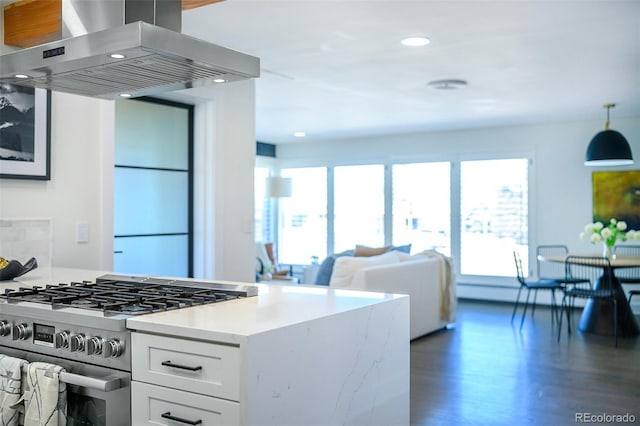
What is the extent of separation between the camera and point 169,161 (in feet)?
14.8

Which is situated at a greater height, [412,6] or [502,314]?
[412,6]

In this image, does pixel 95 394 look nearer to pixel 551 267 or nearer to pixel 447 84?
pixel 447 84

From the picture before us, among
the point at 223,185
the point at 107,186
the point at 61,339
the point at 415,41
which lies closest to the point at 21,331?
the point at 61,339

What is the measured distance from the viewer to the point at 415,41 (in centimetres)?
406

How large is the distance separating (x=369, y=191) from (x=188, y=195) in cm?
524

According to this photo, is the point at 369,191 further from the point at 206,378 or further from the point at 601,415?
the point at 206,378

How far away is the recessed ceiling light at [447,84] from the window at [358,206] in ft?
12.9

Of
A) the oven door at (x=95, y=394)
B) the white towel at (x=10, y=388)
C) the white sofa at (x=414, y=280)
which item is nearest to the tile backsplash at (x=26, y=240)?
the white towel at (x=10, y=388)

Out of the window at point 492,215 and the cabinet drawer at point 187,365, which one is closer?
the cabinet drawer at point 187,365

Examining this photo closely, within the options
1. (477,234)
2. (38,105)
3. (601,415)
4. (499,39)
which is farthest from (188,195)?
(477,234)

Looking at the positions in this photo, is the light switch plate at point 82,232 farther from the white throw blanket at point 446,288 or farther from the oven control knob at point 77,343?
the white throw blanket at point 446,288

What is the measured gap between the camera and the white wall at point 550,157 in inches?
306

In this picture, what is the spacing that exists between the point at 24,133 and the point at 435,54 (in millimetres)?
2822

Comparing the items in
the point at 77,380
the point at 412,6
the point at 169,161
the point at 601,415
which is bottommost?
the point at 601,415
